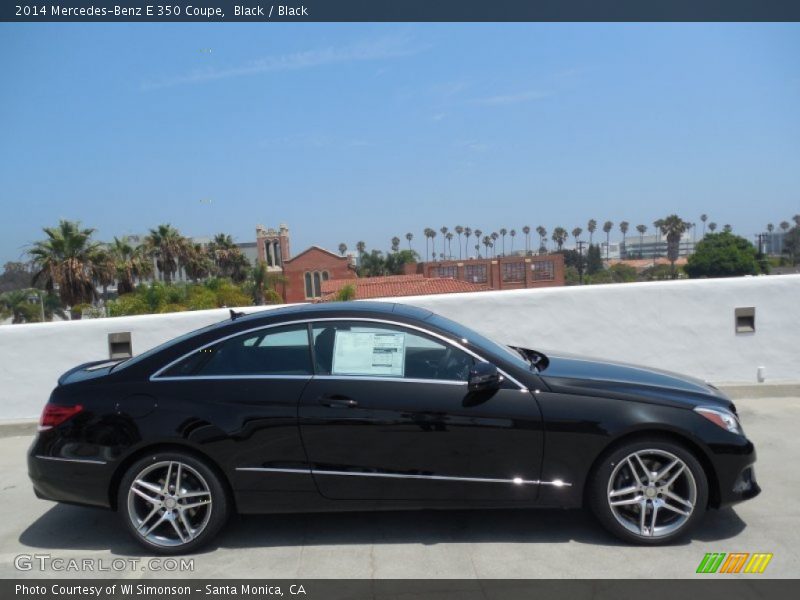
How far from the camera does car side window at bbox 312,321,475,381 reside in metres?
4.03

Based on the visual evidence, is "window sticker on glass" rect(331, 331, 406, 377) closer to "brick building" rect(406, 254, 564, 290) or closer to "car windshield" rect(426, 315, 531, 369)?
"car windshield" rect(426, 315, 531, 369)

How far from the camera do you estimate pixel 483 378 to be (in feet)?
12.6

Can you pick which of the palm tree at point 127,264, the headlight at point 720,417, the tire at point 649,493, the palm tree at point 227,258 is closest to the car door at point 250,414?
the tire at point 649,493

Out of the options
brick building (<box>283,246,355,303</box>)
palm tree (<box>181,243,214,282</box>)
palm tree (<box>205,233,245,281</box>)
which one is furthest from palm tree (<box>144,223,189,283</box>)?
brick building (<box>283,246,355,303</box>)

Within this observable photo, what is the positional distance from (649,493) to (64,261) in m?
42.9

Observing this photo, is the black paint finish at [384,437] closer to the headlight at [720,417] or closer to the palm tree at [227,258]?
the headlight at [720,417]

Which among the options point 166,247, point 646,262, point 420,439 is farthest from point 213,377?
point 646,262

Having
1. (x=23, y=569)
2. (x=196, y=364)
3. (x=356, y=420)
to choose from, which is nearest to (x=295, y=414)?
(x=356, y=420)

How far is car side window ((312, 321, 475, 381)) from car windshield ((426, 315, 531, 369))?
0.17 metres

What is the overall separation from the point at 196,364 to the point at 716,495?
3.26m

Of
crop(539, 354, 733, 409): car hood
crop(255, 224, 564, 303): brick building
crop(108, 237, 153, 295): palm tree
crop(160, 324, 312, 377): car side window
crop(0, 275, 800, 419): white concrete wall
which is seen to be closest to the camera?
crop(539, 354, 733, 409): car hood

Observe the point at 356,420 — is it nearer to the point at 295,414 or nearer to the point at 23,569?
the point at 295,414

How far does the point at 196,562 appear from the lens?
3.88 m

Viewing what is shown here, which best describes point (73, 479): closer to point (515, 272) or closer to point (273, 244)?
point (515, 272)
